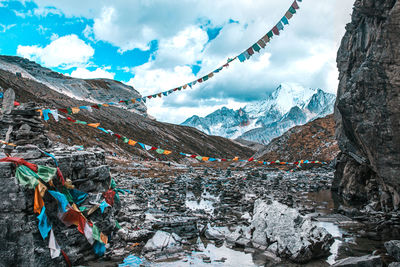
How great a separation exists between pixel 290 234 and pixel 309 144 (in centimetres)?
5542

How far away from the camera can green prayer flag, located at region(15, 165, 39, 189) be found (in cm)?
888

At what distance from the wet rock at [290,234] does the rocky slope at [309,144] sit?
44.7 m

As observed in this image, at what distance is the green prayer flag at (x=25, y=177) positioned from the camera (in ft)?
29.1

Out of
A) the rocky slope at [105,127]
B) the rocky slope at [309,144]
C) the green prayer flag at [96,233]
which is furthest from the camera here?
the rocky slope at [105,127]

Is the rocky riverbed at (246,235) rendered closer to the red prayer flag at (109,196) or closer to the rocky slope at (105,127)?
the red prayer flag at (109,196)

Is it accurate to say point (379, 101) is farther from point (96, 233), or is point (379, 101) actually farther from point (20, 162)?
point (20, 162)

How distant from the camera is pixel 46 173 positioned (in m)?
9.73

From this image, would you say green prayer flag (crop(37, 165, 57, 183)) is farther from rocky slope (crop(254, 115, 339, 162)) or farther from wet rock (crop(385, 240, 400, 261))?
rocky slope (crop(254, 115, 339, 162))

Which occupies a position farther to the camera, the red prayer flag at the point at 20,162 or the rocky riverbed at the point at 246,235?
the rocky riverbed at the point at 246,235

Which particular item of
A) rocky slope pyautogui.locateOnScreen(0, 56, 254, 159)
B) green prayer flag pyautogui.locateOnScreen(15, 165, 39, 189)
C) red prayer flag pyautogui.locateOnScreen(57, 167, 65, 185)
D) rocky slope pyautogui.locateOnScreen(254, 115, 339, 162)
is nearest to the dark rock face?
red prayer flag pyautogui.locateOnScreen(57, 167, 65, 185)

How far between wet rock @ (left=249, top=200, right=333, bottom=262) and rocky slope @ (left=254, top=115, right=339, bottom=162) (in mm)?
44699

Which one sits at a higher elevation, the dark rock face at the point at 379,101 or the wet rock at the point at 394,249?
the dark rock face at the point at 379,101

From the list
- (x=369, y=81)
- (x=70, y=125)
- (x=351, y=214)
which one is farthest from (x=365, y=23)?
(x=70, y=125)

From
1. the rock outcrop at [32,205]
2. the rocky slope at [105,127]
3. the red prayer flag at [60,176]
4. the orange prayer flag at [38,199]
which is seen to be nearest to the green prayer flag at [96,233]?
the rock outcrop at [32,205]
